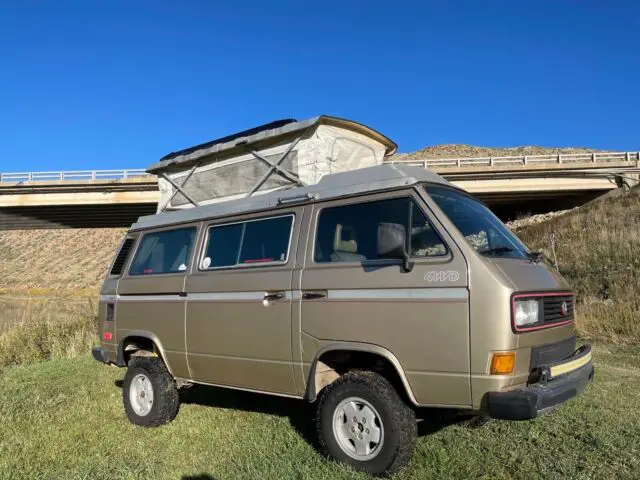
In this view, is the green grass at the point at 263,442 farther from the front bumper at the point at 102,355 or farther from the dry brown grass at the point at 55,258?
the dry brown grass at the point at 55,258

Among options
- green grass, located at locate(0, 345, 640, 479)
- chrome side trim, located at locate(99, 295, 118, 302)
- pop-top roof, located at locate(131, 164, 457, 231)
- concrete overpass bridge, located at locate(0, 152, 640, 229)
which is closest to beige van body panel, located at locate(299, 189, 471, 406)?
pop-top roof, located at locate(131, 164, 457, 231)

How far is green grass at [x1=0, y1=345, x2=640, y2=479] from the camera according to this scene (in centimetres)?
402

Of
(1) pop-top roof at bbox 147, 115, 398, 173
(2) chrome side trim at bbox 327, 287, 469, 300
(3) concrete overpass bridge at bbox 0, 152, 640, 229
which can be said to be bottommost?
(2) chrome side trim at bbox 327, 287, 469, 300

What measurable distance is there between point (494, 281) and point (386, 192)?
1.15m

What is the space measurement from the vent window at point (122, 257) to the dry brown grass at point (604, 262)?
8.52 metres

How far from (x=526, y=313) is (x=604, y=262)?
12.9 meters

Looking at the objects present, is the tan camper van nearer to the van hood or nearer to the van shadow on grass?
the van hood

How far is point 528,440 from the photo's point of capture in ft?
14.8

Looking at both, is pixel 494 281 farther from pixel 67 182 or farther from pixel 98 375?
pixel 67 182

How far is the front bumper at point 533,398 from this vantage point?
334cm

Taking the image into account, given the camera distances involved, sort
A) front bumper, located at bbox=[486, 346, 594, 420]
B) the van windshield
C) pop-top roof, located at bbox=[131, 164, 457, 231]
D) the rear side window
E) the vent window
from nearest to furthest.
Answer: front bumper, located at bbox=[486, 346, 594, 420] < the van windshield < pop-top roof, located at bbox=[131, 164, 457, 231] < the rear side window < the vent window

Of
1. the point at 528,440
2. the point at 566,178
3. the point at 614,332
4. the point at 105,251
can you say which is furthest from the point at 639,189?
the point at 105,251

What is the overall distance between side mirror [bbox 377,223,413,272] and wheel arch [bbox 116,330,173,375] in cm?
301

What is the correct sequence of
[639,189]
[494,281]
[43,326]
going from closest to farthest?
[494,281] → [43,326] → [639,189]
